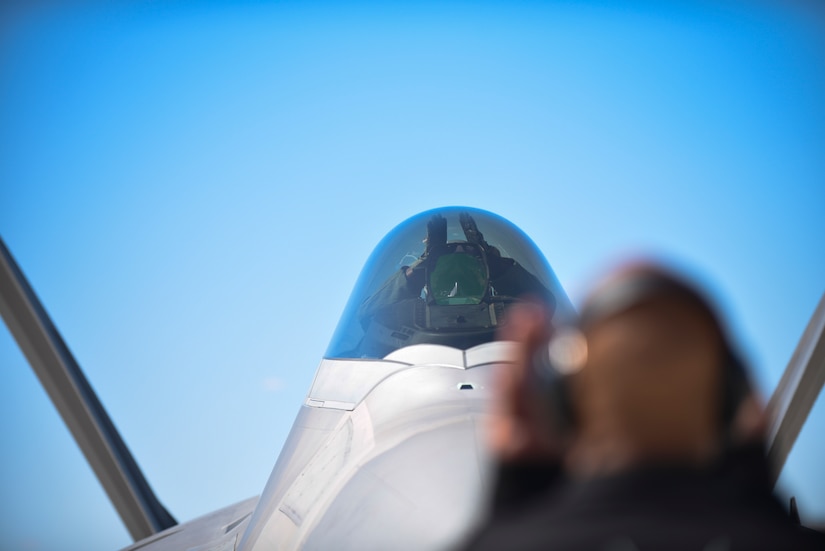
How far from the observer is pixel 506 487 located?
146 centimetres

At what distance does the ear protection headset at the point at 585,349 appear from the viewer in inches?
51.5

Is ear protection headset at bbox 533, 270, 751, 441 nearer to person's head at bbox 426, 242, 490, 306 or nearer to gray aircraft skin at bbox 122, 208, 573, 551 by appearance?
gray aircraft skin at bbox 122, 208, 573, 551

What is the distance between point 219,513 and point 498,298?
4.85m

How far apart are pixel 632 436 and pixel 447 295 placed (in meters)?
3.80

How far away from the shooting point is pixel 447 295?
5.11 metres

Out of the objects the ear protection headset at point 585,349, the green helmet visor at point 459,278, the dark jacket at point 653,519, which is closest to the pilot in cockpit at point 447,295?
the green helmet visor at point 459,278

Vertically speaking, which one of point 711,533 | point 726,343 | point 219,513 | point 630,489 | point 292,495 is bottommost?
point 219,513

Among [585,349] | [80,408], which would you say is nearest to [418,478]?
[585,349]

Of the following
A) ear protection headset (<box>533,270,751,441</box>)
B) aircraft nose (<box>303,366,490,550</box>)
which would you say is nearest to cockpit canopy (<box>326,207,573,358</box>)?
aircraft nose (<box>303,366,490,550</box>)

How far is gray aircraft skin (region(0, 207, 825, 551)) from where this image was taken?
2979 mm

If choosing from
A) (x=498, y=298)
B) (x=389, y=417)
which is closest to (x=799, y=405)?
(x=498, y=298)

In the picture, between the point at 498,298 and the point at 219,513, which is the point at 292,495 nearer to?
the point at 498,298

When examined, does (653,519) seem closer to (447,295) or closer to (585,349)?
(585,349)

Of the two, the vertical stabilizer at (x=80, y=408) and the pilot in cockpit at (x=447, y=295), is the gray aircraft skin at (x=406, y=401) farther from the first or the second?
the vertical stabilizer at (x=80, y=408)
